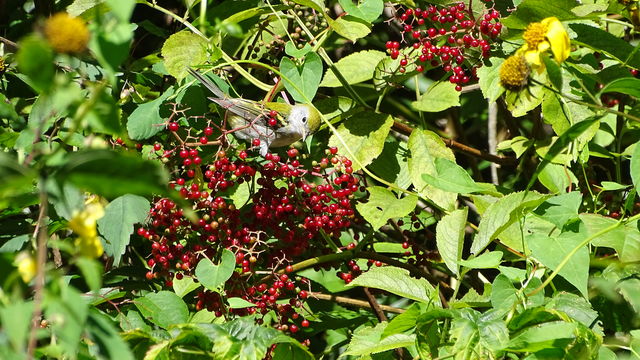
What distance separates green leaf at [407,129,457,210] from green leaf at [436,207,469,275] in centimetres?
14

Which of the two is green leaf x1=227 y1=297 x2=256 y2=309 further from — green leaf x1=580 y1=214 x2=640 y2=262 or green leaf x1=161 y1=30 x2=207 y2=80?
green leaf x1=580 y1=214 x2=640 y2=262

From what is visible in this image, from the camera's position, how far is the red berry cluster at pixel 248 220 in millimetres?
1731

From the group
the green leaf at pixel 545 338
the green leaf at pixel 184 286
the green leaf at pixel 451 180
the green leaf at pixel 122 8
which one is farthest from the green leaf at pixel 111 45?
the green leaf at pixel 184 286

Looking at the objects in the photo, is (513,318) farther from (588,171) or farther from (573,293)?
(588,171)

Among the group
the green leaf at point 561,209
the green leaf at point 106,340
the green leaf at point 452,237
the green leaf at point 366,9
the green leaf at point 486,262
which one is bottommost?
the green leaf at point 452,237

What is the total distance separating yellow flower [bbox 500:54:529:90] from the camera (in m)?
1.36

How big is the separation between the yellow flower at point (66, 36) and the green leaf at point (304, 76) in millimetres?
995

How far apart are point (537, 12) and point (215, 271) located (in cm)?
89

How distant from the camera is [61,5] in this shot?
2.24m

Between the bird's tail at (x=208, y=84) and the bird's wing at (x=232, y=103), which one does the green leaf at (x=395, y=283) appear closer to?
the bird's wing at (x=232, y=103)

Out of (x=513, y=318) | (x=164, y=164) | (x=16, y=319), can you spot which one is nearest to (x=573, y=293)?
(x=513, y=318)

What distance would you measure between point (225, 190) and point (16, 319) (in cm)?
115

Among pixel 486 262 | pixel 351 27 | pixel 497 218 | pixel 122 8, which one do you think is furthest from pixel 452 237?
pixel 122 8

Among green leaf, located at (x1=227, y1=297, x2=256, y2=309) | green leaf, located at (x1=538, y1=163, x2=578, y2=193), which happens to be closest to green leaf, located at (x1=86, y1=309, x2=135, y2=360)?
green leaf, located at (x1=227, y1=297, x2=256, y2=309)
